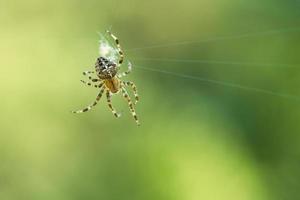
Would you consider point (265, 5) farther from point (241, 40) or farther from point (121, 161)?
point (121, 161)

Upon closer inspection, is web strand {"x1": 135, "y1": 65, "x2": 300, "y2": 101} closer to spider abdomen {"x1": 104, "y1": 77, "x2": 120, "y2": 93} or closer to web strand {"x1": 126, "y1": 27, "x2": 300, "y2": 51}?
web strand {"x1": 126, "y1": 27, "x2": 300, "y2": 51}

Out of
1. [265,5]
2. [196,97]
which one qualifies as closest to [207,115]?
[196,97]

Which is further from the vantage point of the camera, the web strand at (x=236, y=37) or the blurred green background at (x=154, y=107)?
the web strand at (x=236, y=37)

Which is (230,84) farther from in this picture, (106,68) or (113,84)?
(106,68)

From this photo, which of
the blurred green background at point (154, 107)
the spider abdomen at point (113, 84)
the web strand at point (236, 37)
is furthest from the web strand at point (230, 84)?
the spider abdomen at point (113, 84)

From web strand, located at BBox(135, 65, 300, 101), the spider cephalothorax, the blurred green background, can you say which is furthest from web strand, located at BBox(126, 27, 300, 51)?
the spider cephalothorax

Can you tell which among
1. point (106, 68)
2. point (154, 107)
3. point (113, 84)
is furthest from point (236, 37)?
point (106, 68)

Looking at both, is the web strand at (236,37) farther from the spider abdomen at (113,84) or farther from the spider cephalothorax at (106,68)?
the spider cephalothorax at (106,68)
